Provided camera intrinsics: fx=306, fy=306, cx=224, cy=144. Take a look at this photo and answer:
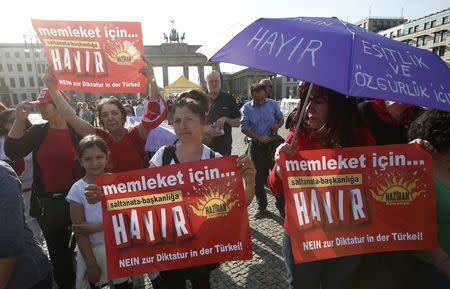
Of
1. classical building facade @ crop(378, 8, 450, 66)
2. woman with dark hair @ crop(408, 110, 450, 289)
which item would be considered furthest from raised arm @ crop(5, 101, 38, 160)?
classical building facade @ crop(378, 8, 450, 66)

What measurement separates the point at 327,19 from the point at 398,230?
1.43 meters

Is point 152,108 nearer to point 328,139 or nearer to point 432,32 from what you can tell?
point 328,139

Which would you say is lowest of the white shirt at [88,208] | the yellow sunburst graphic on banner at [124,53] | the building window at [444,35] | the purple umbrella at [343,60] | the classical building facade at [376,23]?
the white shirt at [88,208]

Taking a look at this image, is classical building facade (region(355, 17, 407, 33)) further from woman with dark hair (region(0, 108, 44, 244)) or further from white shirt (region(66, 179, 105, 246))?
white shirt (region(66, 179, 105, 246))

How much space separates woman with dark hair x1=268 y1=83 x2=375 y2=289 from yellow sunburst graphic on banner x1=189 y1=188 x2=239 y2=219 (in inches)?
15.1

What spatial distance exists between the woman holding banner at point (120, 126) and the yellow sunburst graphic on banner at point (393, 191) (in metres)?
1.89

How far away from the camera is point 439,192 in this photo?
1.92 meters

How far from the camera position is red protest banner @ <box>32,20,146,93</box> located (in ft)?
9.33

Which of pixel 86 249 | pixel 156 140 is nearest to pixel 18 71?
pixel 156 140

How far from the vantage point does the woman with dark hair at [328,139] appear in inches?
79.2

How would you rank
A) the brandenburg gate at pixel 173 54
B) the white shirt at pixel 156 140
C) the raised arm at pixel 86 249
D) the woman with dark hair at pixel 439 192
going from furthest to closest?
the brandenburg gate at pixel 173 54 → the white shirt at pixel 156 140 → the raised arm at pixel 86 249 → the woman with dark hair at pixel 439 192

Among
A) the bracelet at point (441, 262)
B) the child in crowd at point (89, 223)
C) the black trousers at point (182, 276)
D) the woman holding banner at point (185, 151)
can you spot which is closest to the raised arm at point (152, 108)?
the child in crowd at point (89, 223)

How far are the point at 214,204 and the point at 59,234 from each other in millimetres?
1916

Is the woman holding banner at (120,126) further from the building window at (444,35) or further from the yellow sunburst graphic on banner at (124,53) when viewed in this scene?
the building window at (444,35)
